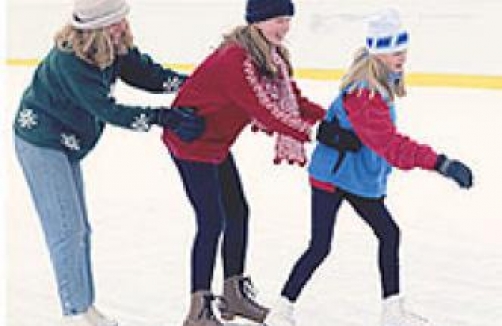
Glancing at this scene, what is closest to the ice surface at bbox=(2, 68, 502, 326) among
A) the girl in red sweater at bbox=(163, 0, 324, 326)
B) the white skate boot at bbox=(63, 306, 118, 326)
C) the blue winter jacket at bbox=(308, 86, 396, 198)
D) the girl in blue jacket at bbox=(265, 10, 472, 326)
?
the white skate boot at bbox=(63, 306, 118, 326)

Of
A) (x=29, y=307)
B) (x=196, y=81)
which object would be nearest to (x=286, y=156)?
(x=196, y=81)

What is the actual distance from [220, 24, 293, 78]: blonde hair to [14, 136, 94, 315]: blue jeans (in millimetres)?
505

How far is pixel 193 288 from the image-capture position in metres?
2.71

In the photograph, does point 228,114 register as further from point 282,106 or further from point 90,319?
point 90,319

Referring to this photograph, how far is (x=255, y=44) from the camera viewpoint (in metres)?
2.59

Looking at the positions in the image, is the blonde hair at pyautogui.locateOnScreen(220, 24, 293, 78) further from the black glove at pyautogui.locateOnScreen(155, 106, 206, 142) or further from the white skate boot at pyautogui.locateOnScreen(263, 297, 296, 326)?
the white skate boot at pyautogui.locateOnScreen(263, 297, 296, 326)

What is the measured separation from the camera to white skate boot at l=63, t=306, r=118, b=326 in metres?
2.63

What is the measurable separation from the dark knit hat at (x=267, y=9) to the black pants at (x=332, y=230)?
443 mm

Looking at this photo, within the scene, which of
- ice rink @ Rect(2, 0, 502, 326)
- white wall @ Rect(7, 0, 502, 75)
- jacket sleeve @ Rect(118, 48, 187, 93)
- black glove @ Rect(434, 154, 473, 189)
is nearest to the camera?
black glove @ Rect(434, 154, 473, 189)

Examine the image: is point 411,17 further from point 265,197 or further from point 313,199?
point 313,199

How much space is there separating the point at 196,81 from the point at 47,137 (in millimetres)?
383

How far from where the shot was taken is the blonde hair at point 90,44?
2.46 metres

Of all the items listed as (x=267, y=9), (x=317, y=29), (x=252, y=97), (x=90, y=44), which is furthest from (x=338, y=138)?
(x=317, y=29)

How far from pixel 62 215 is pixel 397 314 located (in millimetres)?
874
